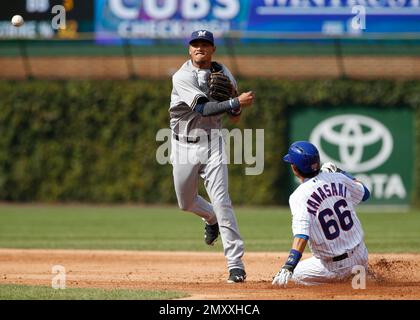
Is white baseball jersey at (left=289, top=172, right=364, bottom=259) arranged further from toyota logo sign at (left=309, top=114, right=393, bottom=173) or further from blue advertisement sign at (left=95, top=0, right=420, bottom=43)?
blue advertisement sign at (left=95, top=0, right=420, bottom=43)

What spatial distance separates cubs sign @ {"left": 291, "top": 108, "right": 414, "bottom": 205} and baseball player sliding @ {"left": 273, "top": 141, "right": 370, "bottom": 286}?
39.4 feet

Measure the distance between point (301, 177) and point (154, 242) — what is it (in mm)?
5482

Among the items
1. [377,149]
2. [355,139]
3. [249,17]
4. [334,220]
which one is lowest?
[377,149]

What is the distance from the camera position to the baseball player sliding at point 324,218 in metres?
6.70

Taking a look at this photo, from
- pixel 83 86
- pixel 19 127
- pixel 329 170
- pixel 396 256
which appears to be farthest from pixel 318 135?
pixel 329 170

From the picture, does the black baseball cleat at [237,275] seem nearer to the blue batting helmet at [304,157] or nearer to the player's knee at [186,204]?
the player's knee at [186,204]

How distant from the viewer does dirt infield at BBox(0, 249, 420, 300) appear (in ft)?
21.9

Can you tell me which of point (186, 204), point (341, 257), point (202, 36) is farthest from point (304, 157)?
point (186, 204)

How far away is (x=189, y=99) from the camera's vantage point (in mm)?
7289

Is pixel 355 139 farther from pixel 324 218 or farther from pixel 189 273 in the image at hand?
pixel 324 218

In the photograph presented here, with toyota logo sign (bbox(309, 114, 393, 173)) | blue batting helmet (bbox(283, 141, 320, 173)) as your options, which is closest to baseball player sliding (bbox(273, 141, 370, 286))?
blue batting helmet (bbox(283, 141, 320, 173))

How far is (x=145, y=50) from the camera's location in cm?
2067

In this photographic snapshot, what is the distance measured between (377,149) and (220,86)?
12184 mm
